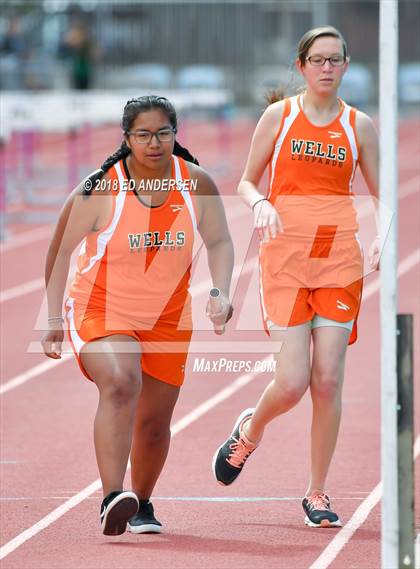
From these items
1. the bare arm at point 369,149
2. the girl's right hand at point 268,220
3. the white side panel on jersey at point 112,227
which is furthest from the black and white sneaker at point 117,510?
the bare arm at point 369,149

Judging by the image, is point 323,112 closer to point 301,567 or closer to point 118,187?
point 118,187

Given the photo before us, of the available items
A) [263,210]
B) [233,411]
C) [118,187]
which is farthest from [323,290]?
[233,411]

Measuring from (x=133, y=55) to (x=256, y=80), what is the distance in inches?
131

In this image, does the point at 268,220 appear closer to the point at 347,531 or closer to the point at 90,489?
the point at 347,531

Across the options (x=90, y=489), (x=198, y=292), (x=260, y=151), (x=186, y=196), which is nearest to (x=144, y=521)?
(x=90, y=489)

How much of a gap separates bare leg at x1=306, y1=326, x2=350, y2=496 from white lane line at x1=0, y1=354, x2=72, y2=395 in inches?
156

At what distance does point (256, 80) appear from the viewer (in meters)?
37.7

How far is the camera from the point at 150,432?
6.47 m

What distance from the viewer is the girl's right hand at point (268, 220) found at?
6.02m

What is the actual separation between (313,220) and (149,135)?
0.76 meters

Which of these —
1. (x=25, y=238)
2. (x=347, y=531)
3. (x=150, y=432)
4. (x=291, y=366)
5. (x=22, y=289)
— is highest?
(x=291, y=366)

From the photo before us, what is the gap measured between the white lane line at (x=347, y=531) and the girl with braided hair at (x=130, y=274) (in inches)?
30.3

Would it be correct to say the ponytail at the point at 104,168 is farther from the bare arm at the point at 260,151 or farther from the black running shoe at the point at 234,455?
the black running shoe at the point at 234,455

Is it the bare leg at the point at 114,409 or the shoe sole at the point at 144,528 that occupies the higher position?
the bare leg at the point at 114,409
